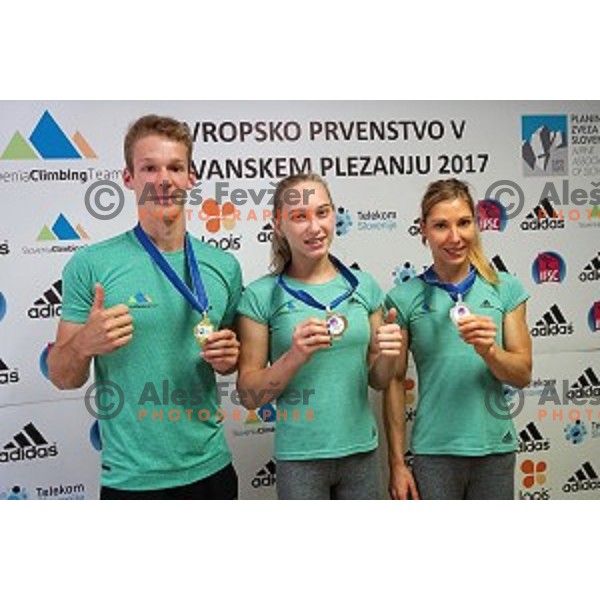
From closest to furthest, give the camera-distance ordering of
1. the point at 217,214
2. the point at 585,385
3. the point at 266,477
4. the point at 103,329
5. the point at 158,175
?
the point at 103,329, the point at 158,175, the point at 217,214, the point at 266,477, the point at 585,385

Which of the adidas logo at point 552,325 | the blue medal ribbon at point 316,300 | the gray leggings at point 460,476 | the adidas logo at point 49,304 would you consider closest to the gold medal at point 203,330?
the blue medal ribbon at point 316,300

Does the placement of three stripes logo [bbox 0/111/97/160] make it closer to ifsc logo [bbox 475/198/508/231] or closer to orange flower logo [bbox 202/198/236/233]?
orange flower logo [bbox 202/198/236/233]

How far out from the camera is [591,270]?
2.87 metres

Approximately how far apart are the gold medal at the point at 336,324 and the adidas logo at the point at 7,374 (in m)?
0.95

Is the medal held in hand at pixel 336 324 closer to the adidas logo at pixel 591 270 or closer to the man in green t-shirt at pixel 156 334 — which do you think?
the man in green t-shirt at pixel 156 334

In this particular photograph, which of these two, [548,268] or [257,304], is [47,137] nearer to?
[257,304]

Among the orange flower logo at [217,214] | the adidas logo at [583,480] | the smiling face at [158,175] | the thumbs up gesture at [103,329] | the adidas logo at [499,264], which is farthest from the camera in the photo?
the adidas logo at [583,480]

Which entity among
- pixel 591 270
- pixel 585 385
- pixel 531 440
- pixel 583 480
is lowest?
pixel 583 480

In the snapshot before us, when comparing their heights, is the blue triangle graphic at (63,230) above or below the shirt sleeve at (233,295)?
above

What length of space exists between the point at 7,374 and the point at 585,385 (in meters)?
1.82

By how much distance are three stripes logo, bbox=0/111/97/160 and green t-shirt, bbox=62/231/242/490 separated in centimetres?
29

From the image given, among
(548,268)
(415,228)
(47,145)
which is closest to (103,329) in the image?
(47,145)

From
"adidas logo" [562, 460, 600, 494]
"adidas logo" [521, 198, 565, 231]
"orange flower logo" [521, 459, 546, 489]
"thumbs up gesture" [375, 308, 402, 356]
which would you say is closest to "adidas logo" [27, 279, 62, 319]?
"thumbs up gesture" [375, 308, 402, 356]

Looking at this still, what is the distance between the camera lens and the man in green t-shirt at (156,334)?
2.55 meters
